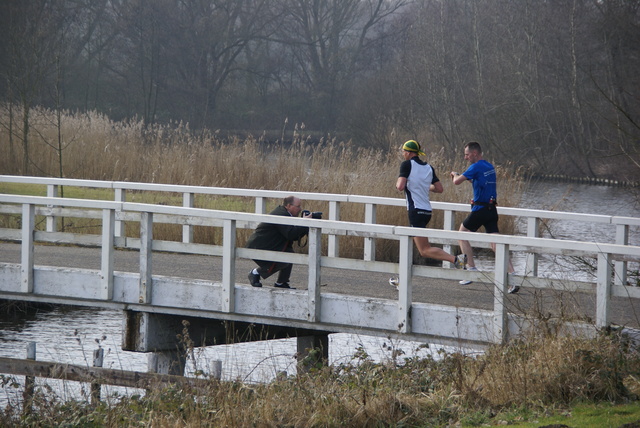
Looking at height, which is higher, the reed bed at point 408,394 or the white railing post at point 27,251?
the white railing post at point 27,251

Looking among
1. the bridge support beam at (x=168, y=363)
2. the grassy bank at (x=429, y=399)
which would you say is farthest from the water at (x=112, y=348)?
the grassy bank at (x=429, y=399)

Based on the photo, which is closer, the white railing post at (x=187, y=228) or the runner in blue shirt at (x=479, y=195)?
the runner in blue shirt at (x=479, y=195)

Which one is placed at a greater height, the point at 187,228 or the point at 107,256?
the point at 187,228

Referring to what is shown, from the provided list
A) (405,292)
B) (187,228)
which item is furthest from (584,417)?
(187,228)

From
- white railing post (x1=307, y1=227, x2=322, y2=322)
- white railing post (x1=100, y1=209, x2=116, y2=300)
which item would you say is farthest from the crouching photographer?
white railing post (x1=100, y1=209, x2=116, y2=300)

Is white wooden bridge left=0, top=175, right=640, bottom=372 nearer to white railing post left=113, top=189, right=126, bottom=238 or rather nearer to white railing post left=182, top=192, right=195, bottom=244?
white railing post left=182, top=192, right=195, bottom=244

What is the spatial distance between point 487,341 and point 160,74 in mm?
44186

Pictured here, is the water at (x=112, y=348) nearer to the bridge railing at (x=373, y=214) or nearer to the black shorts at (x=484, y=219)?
the bridge railing at (x=373, y=214)

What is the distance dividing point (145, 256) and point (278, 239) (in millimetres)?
1282

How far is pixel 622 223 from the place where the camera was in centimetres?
938

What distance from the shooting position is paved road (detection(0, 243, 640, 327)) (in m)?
7.72

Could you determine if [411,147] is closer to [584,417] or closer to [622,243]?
[622,243]

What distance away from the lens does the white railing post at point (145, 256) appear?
8.54 meters

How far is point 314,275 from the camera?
7.98 metres
